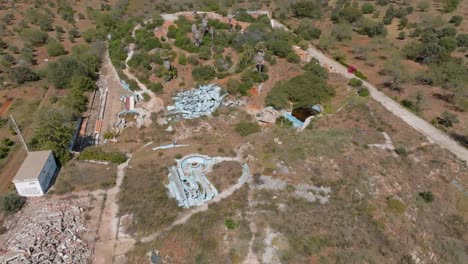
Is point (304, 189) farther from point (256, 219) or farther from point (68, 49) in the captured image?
point (68, 49)

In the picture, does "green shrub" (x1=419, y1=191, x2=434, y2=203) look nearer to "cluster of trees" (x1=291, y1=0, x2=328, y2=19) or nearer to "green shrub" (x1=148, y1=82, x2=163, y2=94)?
"green shrub" (x1=148, y1=82, x2=163, y2=94)

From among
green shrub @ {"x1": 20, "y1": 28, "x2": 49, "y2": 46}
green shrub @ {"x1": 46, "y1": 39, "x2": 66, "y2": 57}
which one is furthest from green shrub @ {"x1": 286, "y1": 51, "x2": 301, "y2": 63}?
green shrub @ {"x1": 20, "y1": 28, "x2": 49, "y2": 46}

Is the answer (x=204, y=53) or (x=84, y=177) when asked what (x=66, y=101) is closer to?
(x=84, y=177)

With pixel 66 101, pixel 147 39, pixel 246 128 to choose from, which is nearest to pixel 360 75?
pixel 246 128

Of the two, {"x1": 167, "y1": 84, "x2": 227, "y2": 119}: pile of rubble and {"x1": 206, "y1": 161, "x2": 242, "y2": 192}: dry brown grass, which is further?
{"x1": 167, "y1": 84, "x2": 227, "y2": 119}: pile of rubble

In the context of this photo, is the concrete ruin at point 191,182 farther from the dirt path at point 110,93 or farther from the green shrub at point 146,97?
the green shrub at point 146,97

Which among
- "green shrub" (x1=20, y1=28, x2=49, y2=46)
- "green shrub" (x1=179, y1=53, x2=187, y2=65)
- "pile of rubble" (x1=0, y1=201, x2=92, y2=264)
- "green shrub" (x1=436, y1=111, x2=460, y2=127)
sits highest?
"green shrub" (x1=436, y1=111, x2=460, y2=127)

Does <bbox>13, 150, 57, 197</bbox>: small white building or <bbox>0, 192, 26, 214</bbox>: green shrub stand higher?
<bbox>13, 150, 57, 197</bbox>: small white building
